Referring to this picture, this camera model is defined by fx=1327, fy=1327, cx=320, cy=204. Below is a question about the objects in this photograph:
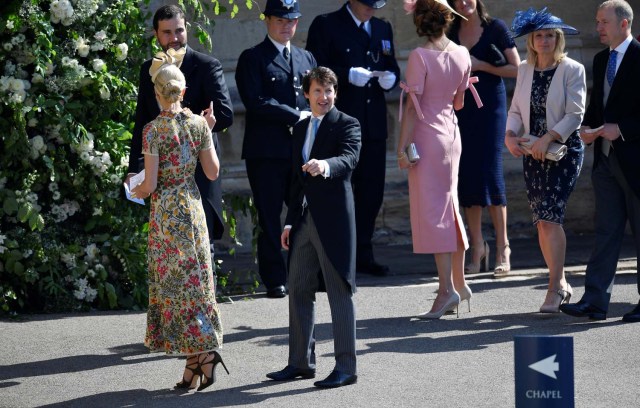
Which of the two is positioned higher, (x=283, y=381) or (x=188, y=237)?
(x=188, y=237)

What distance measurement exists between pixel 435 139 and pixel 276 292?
1.73 metres

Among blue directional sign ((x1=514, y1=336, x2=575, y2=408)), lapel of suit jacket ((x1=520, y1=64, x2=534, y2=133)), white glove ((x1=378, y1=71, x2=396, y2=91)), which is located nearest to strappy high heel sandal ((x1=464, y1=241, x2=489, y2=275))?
white glove ((x1=378, y1=71, x2=396, y2=91))

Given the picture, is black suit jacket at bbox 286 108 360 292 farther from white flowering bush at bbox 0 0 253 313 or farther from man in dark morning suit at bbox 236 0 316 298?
man in dark morning suit at bbox 236 0 316 298

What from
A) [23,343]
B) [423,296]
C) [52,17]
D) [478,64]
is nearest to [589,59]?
[478,64]

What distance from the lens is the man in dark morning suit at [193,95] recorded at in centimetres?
764

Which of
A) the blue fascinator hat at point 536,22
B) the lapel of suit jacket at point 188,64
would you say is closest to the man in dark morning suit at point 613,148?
the blue fascinator hat at point 536,22

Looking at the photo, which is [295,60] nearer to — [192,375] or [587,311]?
[587,311]

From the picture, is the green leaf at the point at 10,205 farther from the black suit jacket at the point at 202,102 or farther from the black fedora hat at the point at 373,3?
the black fedora hat at the point at 373,3

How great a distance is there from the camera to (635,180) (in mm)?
8086

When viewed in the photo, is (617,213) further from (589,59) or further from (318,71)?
(589,59)

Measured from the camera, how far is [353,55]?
1008 cm

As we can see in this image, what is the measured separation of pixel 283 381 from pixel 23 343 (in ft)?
6.30

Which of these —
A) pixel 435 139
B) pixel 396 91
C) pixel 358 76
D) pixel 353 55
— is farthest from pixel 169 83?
pixel 396 91

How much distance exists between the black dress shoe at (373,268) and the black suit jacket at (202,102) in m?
2.57
